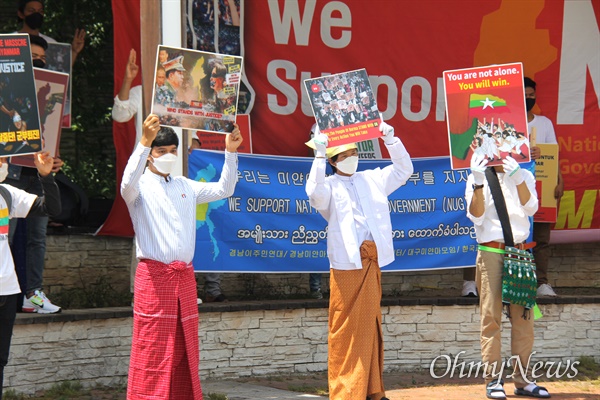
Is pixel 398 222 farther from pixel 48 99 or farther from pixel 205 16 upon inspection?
pixel 48 99

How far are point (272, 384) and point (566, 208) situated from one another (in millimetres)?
4006

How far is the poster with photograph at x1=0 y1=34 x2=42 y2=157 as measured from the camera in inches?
267

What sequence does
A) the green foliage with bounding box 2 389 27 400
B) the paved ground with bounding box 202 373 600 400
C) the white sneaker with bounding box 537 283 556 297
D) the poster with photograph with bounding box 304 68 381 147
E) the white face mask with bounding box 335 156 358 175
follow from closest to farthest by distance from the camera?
the poster with photograph with bounding box 304 68 381 147
the white face mask with bounding box 335 156 358 175
the green foliage with bounding box 2 389 27 400
the paved ground with bounding box 202 373 600 400
the white sneaker with bounding box 537 283 556 297

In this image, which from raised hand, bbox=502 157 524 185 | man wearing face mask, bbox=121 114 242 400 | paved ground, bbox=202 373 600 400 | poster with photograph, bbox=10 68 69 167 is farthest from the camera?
paved ground, bbox=202 373 600 400

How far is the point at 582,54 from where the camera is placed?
11.5m

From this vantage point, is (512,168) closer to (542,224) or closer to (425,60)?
(542,224)

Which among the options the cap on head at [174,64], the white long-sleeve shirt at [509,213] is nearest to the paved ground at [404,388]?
the white long-sleeve shirt at [509,213]

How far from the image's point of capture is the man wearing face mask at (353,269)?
24.8ft

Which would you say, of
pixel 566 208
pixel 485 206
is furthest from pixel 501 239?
pixel 566 208

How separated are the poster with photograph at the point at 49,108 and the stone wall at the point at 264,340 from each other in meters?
1.30

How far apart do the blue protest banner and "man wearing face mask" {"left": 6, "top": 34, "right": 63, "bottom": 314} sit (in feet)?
4.17

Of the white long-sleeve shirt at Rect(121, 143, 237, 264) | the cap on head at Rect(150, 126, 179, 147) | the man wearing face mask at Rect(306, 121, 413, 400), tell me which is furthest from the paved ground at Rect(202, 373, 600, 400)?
the cap on head at Rect(150, 126, 179, 147)

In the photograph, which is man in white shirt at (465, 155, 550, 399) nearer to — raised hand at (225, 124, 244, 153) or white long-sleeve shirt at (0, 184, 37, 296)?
raised hand at (225, 124, 244, 153)

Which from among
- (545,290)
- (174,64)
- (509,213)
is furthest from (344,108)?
(545,290)
